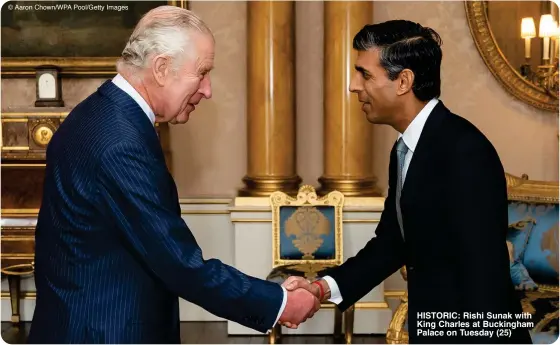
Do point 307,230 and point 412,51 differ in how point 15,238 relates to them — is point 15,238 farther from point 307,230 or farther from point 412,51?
point 412,51

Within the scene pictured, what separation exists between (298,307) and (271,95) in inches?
132

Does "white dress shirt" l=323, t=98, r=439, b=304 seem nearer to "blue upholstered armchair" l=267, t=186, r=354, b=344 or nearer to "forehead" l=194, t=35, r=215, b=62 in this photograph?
"forehead" l=194, t=35, r=215, b=62

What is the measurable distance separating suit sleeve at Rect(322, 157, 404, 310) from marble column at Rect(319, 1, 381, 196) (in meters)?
2.80

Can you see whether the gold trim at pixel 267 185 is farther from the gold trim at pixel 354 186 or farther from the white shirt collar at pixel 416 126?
the white shirt collar at pixel 416 126

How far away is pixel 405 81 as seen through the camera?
248cm

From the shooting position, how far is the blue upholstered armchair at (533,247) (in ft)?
14.2

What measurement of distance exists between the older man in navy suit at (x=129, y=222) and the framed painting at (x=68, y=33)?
3.83 meters

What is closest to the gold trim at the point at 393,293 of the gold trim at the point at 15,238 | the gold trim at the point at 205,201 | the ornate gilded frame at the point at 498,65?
the gold trim at the point at 205,201

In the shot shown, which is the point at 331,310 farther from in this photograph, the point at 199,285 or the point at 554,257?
the point at 199,285

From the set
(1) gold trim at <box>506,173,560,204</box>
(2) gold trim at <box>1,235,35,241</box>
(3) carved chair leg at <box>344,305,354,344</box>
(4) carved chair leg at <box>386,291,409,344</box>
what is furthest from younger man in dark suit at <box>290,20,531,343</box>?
(2) gold trim at <box>1,235,35,241</box>

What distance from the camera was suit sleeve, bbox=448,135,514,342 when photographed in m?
2.16

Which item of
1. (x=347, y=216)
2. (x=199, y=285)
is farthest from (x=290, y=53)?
(x=199, y=285)

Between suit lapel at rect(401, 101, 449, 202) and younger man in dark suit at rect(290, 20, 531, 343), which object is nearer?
younger man in dark suit at rect(290, 20, 531, 343)

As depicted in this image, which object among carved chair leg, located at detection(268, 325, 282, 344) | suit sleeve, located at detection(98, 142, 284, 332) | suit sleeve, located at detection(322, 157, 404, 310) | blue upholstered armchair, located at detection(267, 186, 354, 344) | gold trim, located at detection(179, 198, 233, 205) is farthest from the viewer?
gold trim, located at detection(179, 198, 233, 205)
